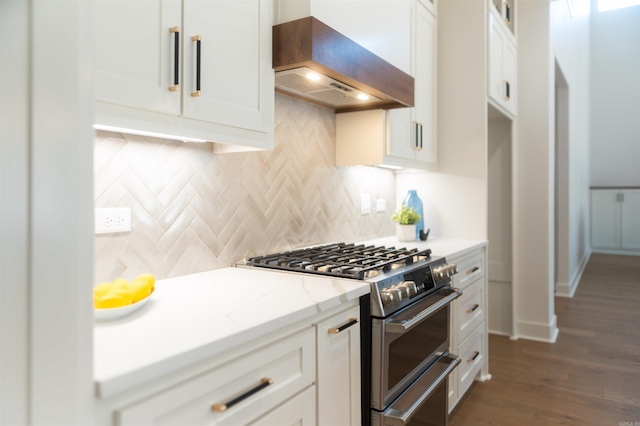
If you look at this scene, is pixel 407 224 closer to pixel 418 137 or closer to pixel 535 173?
pixel 418 137

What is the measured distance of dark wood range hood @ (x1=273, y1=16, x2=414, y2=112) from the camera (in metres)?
1.55

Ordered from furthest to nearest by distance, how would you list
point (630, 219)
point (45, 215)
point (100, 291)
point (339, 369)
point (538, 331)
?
point (630, 219) < point (538, 331) < point (339, 369) < point (100, 291) < point (45, 215)

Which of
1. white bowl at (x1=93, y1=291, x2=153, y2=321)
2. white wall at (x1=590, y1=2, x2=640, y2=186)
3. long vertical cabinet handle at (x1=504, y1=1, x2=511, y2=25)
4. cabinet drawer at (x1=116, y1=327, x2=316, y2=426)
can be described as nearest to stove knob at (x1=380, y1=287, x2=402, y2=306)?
cabinet drawer at (x1=116, y1=327, x2=316, y2=426)

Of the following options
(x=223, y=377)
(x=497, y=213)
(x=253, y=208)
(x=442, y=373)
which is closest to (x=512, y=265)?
(x=497, y=213)

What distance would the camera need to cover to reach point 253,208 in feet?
6.39

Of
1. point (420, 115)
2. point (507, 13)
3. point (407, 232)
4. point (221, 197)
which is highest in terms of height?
point (507, 13)

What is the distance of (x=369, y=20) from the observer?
2010 mm

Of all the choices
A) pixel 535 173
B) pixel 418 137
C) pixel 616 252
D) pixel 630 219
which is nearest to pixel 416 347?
pixel 418 137

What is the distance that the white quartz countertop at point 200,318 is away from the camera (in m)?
0.81

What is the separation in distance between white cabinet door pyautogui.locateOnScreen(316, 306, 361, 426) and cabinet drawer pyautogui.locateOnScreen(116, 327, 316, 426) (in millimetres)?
59

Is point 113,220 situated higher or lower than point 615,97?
lower

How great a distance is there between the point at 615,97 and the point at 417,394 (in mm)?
8808

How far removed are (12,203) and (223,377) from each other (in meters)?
0.55

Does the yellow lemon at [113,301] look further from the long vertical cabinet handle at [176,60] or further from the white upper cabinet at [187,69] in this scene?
the long vertical cabinet handle at [176,60]
